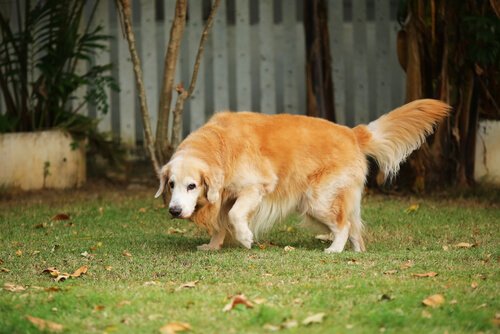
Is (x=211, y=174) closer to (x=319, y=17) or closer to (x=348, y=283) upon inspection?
(x=348, y=283)

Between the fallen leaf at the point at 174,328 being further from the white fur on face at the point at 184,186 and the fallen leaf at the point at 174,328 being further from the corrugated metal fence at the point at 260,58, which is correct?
the corrugated metal fence at the point at 260,58

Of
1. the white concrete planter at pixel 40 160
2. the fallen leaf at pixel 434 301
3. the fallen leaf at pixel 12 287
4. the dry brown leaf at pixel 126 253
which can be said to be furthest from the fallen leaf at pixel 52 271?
the white concrete planter at pixel 40 160

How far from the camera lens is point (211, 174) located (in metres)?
7.46

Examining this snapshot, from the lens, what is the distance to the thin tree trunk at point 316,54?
11.5m

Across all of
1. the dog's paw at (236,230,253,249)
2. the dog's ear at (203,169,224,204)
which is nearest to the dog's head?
the dog's ear at (203,169,224,204)

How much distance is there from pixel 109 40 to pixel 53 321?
7.87 m

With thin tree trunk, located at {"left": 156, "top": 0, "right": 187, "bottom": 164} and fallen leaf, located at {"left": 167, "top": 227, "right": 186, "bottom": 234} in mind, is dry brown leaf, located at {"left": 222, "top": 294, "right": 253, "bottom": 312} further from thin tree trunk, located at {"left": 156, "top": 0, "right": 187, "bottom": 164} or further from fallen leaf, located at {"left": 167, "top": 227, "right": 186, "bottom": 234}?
thin tree trunk, located at {"left": 156, "top": 0, "right": 187, "bottom": 164}

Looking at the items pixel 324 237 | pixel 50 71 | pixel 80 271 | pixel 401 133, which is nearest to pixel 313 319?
pixel 80 271

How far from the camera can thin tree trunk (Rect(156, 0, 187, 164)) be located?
382 inches

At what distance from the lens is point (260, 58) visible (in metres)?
12.5

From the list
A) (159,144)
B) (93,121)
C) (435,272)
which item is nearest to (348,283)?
(435,272)

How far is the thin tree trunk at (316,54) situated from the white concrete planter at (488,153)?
1.80 metres

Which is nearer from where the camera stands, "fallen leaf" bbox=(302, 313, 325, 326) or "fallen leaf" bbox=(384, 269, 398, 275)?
"fallen leaf" bbox=(302, 313, 325, 326)

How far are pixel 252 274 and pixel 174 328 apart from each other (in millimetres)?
1558
